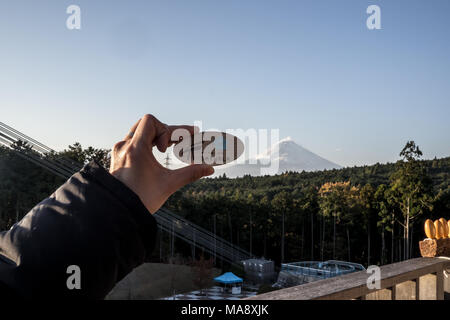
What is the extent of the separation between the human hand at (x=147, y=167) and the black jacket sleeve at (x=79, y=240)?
6cm

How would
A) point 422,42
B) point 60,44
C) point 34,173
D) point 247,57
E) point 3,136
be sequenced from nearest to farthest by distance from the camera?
point 247,57 < point 3,136 < point 60,44 < point 422,42 < point 34,173

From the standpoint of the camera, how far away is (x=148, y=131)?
0.59m

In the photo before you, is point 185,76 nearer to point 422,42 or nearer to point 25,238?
point 25,238

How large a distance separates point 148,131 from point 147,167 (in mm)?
88

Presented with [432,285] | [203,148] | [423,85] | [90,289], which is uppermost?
[423,85]

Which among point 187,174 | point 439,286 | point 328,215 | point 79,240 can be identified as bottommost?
point 439,286

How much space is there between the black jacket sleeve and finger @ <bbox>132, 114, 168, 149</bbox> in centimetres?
15

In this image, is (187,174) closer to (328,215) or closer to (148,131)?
(148,131)

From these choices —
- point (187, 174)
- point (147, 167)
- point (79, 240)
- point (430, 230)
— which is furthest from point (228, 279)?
point (79, 240)

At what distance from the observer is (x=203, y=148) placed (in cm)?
71

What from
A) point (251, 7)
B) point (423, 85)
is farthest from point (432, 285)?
point (423, 85)

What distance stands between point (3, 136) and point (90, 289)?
11744 millimetres

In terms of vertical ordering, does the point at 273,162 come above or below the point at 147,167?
above
